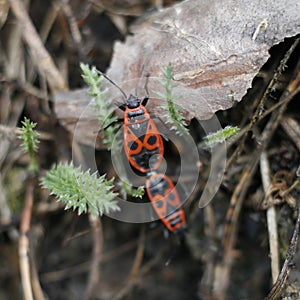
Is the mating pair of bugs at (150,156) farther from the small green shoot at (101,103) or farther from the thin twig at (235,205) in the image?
the thin twig at (235,205)

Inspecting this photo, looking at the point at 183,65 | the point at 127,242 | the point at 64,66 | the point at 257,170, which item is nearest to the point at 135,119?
the point at 183,65

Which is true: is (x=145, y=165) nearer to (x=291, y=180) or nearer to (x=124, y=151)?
(x=124, y=151)

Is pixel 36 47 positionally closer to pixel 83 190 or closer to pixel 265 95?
pixel 83 190

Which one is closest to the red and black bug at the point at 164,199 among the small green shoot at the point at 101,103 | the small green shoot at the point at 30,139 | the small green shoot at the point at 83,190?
the small green shoot at the point at 101,103

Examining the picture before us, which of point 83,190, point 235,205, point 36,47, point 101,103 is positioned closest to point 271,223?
point 235,205

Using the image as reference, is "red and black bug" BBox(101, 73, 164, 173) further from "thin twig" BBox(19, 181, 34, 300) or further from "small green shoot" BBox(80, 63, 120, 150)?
"thin twig" BBox(19, 181, 34, 300)
